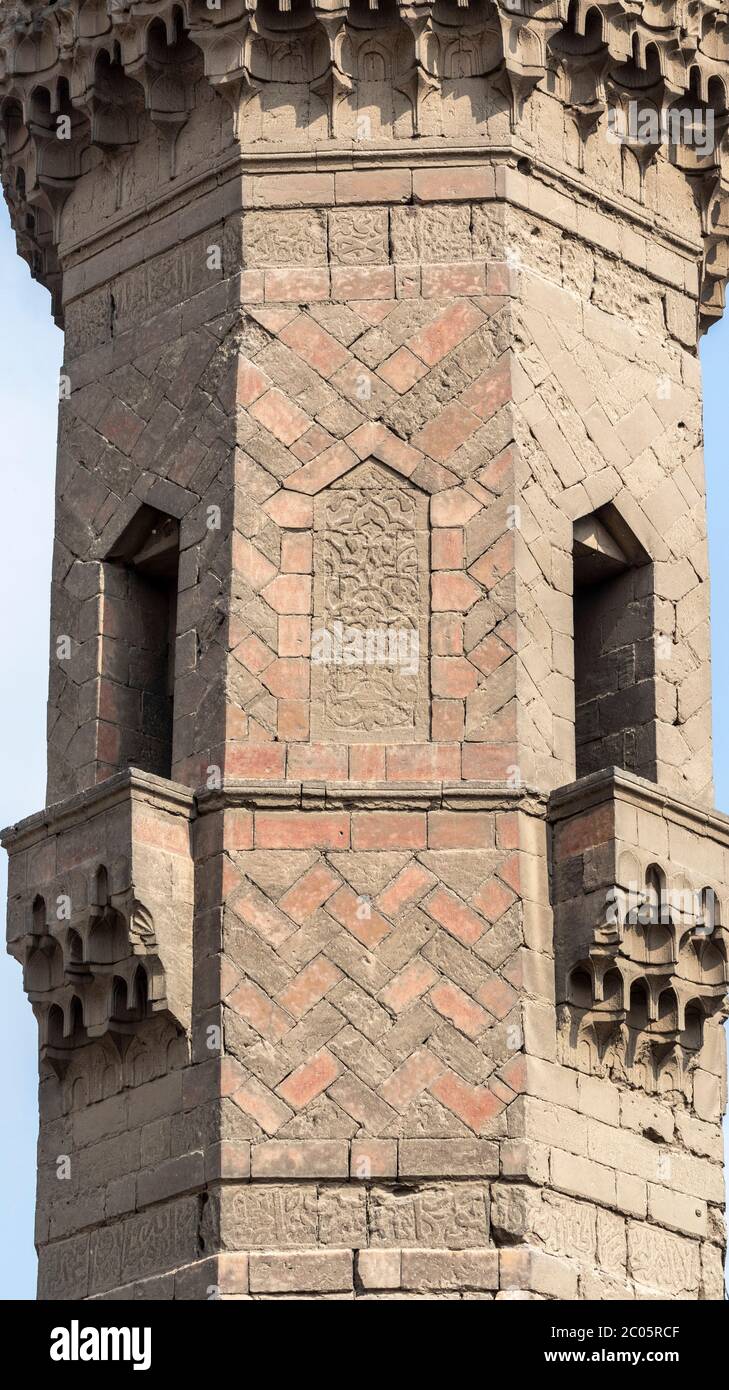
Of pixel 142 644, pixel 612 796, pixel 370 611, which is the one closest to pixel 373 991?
pixel 612 796

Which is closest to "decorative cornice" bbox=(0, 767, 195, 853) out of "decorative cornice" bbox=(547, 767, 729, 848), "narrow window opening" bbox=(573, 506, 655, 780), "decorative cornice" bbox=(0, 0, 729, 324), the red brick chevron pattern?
the red brick chevron pattern

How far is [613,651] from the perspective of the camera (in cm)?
1783

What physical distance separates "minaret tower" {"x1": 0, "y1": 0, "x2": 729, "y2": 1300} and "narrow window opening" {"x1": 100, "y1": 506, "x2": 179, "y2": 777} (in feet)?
0.07

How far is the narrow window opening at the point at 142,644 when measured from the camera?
17625mm

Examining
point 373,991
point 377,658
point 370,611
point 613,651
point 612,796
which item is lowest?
point 373,991

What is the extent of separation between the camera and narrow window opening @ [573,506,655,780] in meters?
17.6

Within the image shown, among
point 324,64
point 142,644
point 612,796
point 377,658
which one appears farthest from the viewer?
point 142,644

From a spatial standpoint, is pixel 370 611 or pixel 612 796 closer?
pixel 612 796

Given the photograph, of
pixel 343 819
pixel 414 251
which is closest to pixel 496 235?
pixel 414 251

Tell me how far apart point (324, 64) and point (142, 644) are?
279 cm

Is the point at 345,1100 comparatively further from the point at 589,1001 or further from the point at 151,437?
the point at 151,437

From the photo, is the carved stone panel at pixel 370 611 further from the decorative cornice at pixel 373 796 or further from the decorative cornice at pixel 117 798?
the decorative cornice at pixel 117 798

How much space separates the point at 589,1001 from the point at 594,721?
166 centimetres

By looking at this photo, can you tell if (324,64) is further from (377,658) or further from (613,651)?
(613,651)
